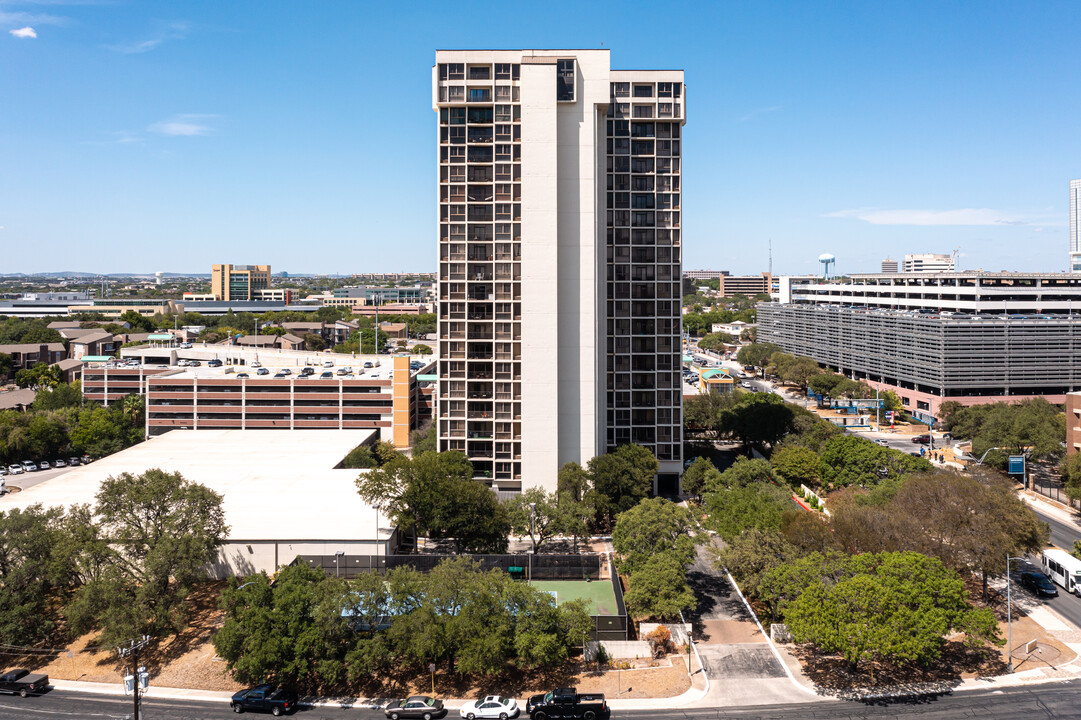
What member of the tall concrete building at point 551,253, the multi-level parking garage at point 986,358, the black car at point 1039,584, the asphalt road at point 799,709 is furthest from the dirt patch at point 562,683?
the multi-level parking garage at point 986,358

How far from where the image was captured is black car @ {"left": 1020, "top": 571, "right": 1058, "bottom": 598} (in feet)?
165

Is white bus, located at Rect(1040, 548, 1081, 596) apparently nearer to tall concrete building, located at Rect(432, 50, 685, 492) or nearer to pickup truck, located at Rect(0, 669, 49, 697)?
tall concrete building, located at Rect(432, 50, 685, 492)

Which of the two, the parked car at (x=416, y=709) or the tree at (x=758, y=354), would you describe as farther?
the tree at (x=758, y=354)

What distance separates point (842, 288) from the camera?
168 metres

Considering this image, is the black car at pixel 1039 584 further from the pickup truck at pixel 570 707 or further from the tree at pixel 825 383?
the tree at pixel 825 383

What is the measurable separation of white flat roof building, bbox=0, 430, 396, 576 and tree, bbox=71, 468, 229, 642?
4146 millimetres

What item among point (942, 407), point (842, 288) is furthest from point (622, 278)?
point (842, 288)

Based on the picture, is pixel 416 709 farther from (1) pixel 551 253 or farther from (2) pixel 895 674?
(1) pixel 551 253

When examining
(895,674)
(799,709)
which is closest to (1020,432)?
(895,674)

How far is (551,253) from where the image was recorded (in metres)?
66.8

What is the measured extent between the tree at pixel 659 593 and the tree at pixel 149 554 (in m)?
26.9

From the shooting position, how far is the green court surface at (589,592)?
4509 centimetres

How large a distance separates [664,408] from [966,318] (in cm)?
7233

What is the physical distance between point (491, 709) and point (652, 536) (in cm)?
1645
